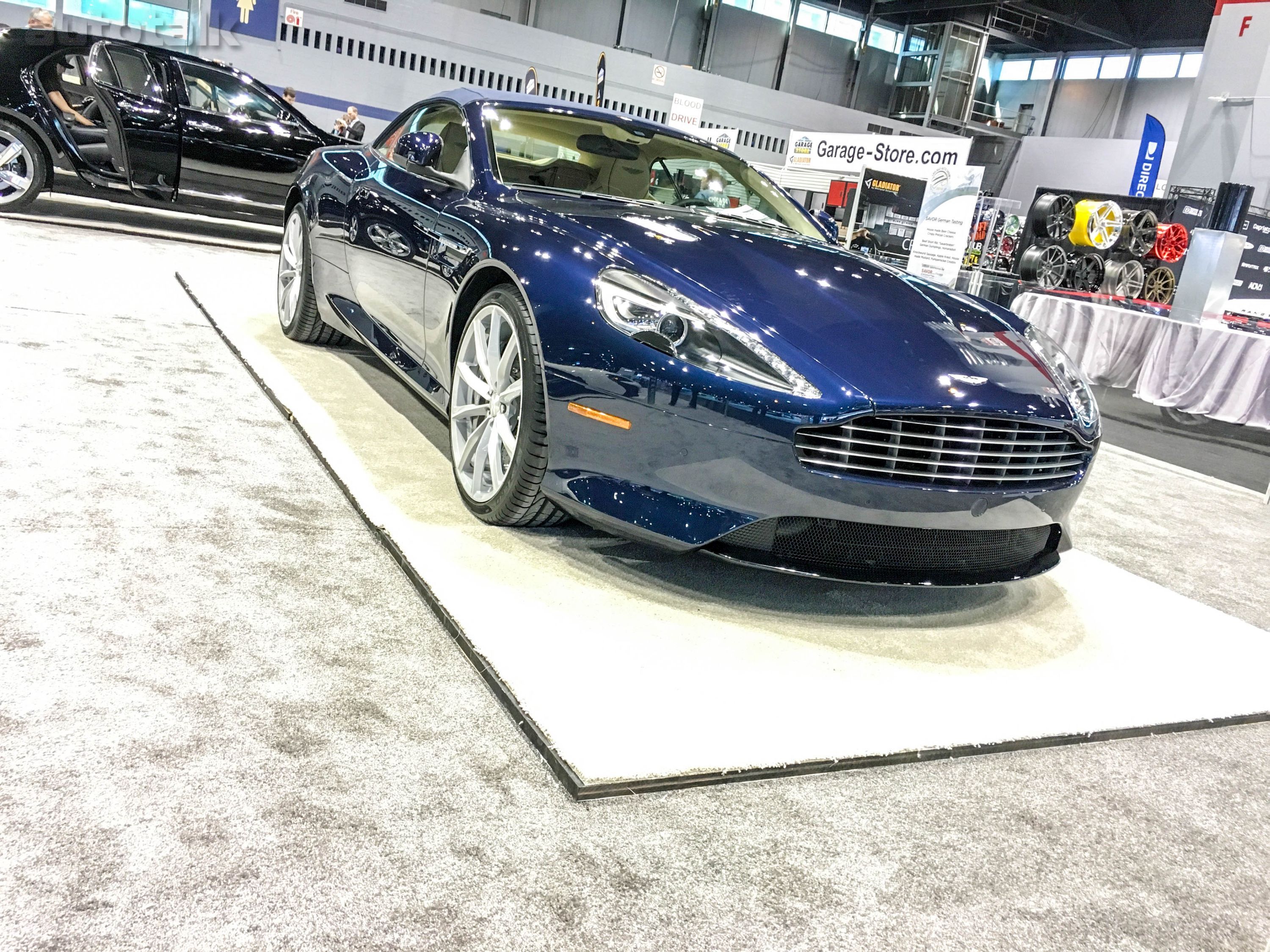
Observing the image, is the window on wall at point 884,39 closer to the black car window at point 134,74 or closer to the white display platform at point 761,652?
the black car window at point 134,74

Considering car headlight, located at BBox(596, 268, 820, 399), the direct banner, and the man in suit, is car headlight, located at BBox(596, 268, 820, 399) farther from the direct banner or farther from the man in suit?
the man in suit

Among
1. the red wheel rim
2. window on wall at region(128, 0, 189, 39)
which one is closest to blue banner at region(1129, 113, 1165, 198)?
the red wheel rim

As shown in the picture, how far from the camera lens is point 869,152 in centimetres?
1301

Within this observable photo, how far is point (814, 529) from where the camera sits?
240 cm

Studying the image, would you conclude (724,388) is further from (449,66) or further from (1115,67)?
(1115,67)

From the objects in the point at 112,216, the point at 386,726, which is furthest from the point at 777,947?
the point at 112,216

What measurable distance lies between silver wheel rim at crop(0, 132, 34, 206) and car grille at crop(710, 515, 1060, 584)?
740cm

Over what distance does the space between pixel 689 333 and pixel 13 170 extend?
288 inches

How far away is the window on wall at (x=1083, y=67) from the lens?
33375mm

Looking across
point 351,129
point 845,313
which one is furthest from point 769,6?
point 845,313

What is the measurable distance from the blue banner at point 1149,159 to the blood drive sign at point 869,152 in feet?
32.7

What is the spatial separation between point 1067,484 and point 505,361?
1.57 metres

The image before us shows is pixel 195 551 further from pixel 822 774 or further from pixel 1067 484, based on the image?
pixel 1067 484

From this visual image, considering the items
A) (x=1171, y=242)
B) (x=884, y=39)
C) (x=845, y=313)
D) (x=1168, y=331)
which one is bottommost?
(x=845, y=313)
